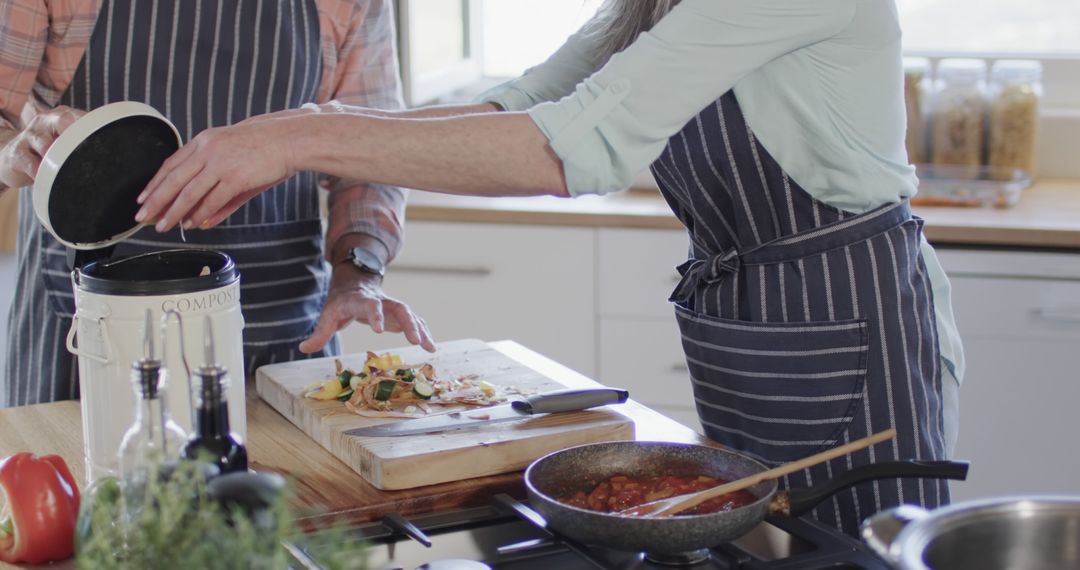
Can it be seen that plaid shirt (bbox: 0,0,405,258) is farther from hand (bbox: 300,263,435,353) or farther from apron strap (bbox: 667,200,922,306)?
apron strap (bbox: 667,200,922,306)

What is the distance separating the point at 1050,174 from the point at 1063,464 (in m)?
0.79

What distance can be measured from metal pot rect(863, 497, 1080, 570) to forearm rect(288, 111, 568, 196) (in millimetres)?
481

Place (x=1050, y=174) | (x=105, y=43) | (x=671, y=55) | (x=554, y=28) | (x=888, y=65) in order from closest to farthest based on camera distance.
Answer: (x=671, y=55)
(x=888, y=65)
(x=105, y=43)
(x=1050, y=174)
(x=554, y=28)

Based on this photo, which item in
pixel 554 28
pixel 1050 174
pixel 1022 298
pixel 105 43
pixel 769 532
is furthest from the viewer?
pixel 554 28

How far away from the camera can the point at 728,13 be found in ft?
3.68

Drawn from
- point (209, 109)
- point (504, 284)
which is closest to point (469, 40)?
point (504, 284)

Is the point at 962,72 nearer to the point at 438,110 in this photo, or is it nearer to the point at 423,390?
the point at 438,110

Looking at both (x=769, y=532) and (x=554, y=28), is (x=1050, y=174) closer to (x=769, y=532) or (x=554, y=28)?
(x=554, y=28)

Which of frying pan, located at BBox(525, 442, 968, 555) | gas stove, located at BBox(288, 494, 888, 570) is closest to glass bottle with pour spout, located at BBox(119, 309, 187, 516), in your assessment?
gas stove, located at BBox(288, 494, 888, 570)

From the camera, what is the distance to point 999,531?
81cm

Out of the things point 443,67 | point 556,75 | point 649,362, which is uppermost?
point 443,67

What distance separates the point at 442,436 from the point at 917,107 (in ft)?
6.27

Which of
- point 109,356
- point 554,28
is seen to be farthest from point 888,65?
point 554,28

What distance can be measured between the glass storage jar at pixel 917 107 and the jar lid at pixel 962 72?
1.8 inches
